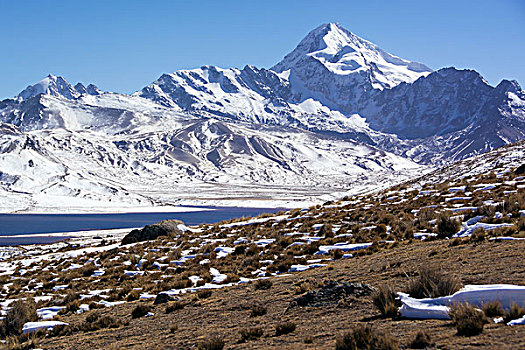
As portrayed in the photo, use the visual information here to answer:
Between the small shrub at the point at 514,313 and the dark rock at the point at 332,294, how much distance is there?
11.1 feet

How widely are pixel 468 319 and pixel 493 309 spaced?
0.80 meters

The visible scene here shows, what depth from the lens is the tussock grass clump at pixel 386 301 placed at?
808 centimetres

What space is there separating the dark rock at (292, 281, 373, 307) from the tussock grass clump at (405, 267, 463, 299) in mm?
1256

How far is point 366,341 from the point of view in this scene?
21.2 feet

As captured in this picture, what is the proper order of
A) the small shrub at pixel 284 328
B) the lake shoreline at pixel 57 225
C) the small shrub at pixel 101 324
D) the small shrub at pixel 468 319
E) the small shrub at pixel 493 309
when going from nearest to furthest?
the small shrub at pixel 468 319
the small shrub at pixel 493 309
the small shrub at pixel 284 328
the small shrub at pixel 101 324
the lake shoreline at pixel 57 225

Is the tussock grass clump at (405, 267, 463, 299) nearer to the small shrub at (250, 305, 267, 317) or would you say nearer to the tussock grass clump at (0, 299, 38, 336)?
the small shrub at (250, 305, 267, 317)

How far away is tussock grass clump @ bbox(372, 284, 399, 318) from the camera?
8.08 meters

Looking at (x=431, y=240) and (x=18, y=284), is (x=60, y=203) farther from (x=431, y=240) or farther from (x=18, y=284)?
(x=431, y=240)

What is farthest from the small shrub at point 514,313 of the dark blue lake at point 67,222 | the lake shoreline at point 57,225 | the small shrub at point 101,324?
the dark blue lake at point 67,222

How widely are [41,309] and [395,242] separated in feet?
43.4

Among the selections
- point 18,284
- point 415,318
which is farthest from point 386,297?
point 18,284

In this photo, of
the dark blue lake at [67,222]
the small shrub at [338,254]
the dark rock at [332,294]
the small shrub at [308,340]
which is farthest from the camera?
the dark blue lake at [67,222]

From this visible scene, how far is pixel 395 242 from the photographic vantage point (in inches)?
668

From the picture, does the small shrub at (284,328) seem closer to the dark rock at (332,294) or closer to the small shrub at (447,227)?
the dark rock at (332,294)
